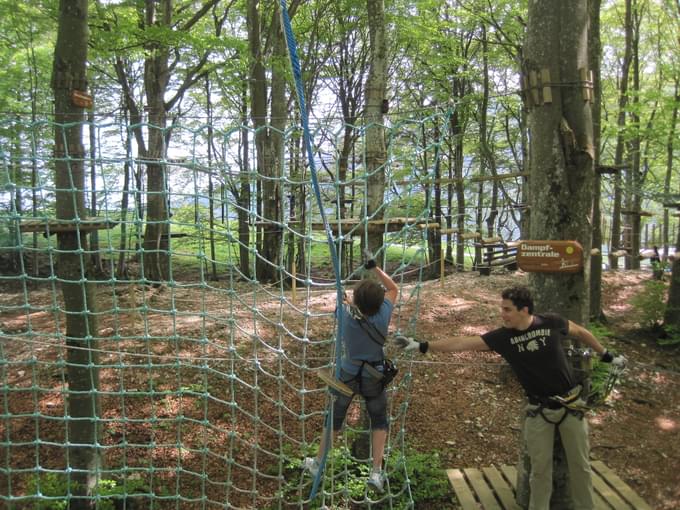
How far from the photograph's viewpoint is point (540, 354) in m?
2.13

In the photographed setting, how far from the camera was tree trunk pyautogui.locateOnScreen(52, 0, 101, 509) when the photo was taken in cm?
268

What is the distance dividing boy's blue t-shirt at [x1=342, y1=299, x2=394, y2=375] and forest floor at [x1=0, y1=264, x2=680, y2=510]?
1.07 feet

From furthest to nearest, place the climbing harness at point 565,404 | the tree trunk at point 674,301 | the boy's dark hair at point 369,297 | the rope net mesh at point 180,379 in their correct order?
the tree trunk at point 674,301
the rope net mesh at point 180,379
the boy's dark hair at point 369,297
the climbing harness at point 565,404

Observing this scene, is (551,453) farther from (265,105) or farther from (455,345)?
(265,105)

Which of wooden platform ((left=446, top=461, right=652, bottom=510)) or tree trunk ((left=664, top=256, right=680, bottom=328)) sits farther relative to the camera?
tree trunk ((left=664, top=256, right=680, bottom=328))

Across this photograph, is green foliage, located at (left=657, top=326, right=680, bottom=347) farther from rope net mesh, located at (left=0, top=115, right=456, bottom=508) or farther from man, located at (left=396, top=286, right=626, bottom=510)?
man, located at (left=396, top=286, right=626, bottom=510)

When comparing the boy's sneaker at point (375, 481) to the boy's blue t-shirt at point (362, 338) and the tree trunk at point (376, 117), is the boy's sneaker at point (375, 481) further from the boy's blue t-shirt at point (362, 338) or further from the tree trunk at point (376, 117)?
the tree trunk at point (376, 117)

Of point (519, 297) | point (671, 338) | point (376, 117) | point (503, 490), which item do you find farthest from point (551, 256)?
point (671, 338)

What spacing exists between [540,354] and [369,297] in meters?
0.80

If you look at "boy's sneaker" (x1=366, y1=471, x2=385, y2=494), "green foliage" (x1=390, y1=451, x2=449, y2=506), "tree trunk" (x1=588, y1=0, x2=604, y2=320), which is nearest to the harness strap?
"boy's sneaker" (x1=366, y1=471, x2=385, y2=494)

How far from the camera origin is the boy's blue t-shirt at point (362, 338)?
2410 millimetres

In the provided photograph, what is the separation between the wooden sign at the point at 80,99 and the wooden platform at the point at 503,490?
2.98 m

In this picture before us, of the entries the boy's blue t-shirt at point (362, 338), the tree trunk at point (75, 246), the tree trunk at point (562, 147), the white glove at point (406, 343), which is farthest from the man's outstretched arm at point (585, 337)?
the tree trunk at point (75, 246)

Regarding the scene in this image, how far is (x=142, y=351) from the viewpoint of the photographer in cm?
443
